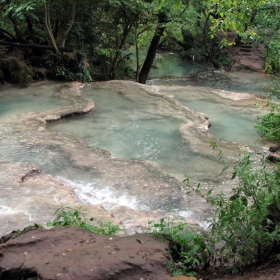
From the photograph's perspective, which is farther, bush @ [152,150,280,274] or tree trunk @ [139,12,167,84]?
tree trunk @ [139,12,167,84]

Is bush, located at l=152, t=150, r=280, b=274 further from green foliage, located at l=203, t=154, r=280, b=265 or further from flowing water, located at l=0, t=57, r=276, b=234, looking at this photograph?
flowing water, located at l=0, t=57, r=276, b=234

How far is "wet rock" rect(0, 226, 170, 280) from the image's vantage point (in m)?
2.36

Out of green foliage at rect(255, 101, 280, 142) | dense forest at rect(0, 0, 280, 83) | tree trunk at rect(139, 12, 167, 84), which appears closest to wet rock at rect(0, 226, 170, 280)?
green foliage at rect(255, 101, 280, 142)

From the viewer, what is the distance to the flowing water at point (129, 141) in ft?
16.6

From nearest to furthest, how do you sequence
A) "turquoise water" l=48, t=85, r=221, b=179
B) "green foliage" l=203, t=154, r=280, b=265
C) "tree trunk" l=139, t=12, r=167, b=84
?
"green foliage" l=203, t=154, r=280, b=265, "turquoise water" l=48, t=85, r=221, b=179, "tree trunk" l=139, t=12, r=167, b=84

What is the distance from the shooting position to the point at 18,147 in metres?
6.22

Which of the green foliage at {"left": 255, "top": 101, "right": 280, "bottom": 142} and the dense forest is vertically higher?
the dense forest

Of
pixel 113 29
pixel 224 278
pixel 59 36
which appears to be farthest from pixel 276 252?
pixel 59 36

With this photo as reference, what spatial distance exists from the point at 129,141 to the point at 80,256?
4843 mm

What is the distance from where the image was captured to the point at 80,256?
2.50 metres

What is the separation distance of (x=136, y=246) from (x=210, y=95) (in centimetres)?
1010

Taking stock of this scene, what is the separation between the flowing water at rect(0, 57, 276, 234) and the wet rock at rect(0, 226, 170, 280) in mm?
1498

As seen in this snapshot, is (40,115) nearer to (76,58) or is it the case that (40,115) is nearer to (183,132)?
(183,132)

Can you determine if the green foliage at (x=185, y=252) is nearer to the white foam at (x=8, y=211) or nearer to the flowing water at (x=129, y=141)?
the flowing water at (x=129, y=141)
